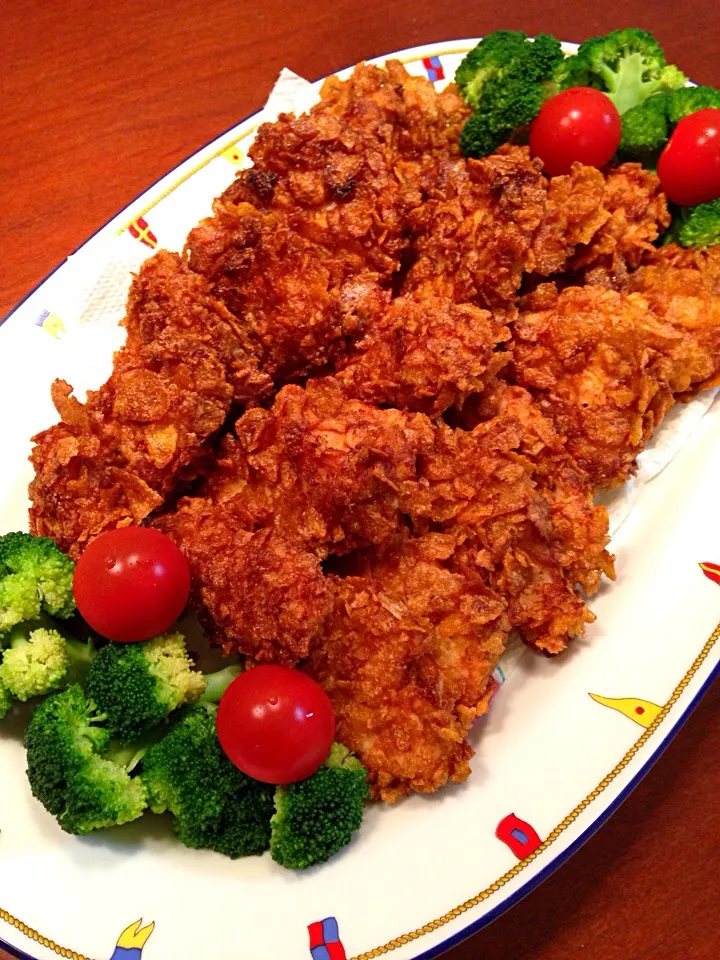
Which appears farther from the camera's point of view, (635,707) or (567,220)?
(567,220)

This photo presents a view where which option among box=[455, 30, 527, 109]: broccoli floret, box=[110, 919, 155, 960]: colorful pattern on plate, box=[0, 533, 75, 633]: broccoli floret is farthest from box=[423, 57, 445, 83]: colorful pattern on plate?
box=[110, 919, 155, 960]: colorful pattern on plate

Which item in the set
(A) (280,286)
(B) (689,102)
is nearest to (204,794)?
(A) (280,286)

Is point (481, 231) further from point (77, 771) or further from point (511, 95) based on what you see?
point (77, 771)

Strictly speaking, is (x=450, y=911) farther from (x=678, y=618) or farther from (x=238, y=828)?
(x=678, y=618)

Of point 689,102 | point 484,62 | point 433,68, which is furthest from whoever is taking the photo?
point 433,68

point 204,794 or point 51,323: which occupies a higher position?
point 51,323

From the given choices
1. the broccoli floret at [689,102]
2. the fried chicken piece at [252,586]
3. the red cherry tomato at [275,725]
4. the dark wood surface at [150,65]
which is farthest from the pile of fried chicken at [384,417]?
the dark wood surface at [150,65]
